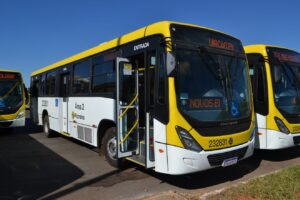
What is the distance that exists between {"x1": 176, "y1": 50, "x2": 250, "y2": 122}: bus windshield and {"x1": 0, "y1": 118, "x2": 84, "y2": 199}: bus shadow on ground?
301cm

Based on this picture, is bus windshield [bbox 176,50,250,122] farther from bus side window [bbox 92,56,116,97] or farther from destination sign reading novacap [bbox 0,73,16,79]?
destination sign reading novacap [bbox 0,73,16,79]

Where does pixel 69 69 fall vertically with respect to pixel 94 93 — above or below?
above

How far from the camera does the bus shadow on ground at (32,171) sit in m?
5.83

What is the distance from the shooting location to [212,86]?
19.4 ft

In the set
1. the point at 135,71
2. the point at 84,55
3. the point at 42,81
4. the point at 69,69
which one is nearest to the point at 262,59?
the point at 135,71

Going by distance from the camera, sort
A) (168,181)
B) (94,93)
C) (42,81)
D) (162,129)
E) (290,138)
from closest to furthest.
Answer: (162,129) → (168,181) → (290,138) → (94,93) → (42,81)

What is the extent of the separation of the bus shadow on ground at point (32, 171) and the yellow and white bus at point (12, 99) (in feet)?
7.63

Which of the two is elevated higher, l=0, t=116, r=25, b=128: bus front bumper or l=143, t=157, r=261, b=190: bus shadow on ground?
l=0, t=116, r=25, b=128: bus front bumper

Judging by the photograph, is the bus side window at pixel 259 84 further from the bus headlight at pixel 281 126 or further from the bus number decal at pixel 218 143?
the bus number decal at pixel 218 143

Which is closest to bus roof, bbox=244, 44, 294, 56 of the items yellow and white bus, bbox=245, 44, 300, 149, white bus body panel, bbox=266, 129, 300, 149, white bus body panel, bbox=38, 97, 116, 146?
yellow and white bus, bbox=245, 44, 300, 149

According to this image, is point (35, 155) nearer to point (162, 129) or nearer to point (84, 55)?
point (84, 55)

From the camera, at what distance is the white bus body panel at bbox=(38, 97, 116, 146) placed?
24.7 ft

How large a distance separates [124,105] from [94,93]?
1.84 m

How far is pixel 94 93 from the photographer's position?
8.16 metres
